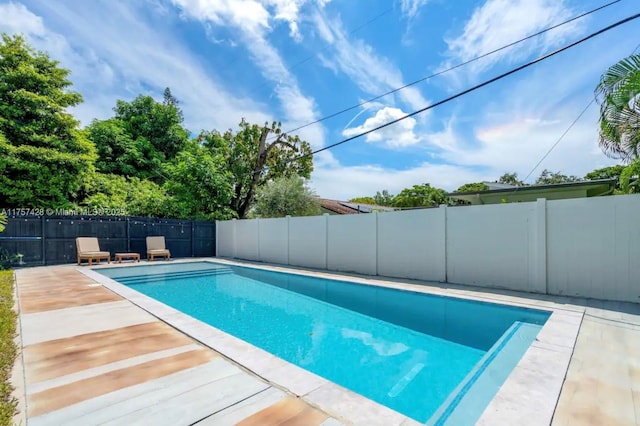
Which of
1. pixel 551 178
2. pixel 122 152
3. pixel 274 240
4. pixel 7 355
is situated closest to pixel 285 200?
pixel 274 240

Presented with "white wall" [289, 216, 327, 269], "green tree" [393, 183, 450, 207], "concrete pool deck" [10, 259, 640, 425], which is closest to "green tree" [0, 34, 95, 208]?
"white wall" [289, 216, 327, 269]

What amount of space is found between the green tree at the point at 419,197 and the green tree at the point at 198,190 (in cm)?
2050

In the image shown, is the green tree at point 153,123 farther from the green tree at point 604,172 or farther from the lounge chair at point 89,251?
the green tree at point 604,172

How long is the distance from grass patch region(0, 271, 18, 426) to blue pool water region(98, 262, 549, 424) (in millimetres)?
2775

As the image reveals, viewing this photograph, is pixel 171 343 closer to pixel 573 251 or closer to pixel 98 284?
pixel 98 284

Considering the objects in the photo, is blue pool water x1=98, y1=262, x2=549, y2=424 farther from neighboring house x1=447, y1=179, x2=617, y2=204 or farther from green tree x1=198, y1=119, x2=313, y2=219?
green tree x1=198, y1=119, x2=313, y2=219

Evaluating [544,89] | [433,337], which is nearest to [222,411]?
[433,337]

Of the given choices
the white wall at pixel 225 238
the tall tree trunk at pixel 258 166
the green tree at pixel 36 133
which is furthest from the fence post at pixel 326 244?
the green tree at pixel 36 133

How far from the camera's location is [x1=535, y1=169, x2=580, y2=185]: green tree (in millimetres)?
31967

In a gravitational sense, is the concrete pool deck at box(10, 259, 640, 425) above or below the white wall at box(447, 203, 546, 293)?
below

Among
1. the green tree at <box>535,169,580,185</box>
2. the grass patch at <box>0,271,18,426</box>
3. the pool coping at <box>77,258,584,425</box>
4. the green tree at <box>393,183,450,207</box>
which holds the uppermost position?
the green tree at <box>535,169,580,185</box>

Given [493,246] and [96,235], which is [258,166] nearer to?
[96,235]

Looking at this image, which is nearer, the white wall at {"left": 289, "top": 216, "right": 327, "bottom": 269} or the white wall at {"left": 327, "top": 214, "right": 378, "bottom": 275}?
the white wall at {"left": 327, "top": 214, "right": 378, "bottom": 275}

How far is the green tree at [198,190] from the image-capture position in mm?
18047
